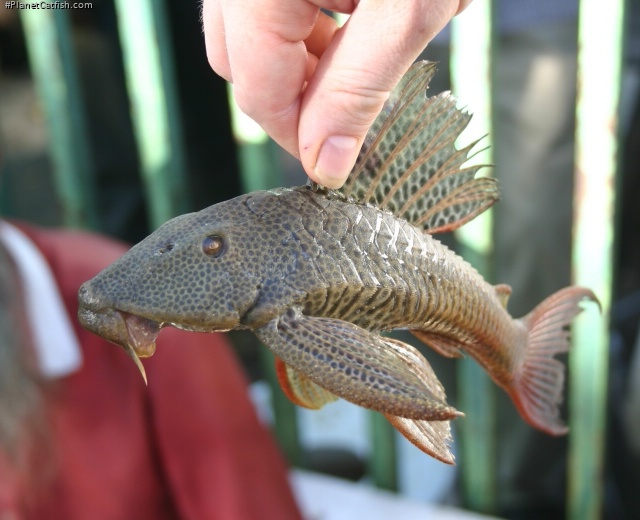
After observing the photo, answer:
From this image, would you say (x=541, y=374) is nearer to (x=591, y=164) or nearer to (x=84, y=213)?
(x=591, y=164)

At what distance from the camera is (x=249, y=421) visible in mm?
1285

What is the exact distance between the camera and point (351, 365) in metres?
0.32

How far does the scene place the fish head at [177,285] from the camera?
1.10 ft

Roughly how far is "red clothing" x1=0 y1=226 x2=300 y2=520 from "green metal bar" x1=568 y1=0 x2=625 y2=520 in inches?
22.9

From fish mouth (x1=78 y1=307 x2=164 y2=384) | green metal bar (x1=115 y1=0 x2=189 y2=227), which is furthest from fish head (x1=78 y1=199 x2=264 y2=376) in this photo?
green metal bar (x1=115 y1=0 x2=189 y2=227)

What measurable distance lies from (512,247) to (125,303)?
3.78 feet

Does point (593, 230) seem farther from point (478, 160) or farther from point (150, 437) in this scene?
point (150, 437)

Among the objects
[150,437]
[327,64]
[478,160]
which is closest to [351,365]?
[327,64]

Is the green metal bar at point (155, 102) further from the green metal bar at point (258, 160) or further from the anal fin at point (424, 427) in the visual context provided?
the anal fin at point (424, 427)

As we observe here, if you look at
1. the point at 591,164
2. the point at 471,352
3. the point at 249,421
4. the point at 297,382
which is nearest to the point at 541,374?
the point at 471,352

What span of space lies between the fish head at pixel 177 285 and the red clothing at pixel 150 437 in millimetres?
848

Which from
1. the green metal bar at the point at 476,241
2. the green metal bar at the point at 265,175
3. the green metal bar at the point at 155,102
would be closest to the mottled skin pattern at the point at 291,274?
the green metal bar at the point at 476,241

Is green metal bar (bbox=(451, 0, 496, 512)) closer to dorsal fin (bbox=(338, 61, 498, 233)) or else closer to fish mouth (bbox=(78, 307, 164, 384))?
dorsal fin (bbox=(338, 61, 498, 233))

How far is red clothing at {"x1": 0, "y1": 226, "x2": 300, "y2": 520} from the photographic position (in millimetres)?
1182
